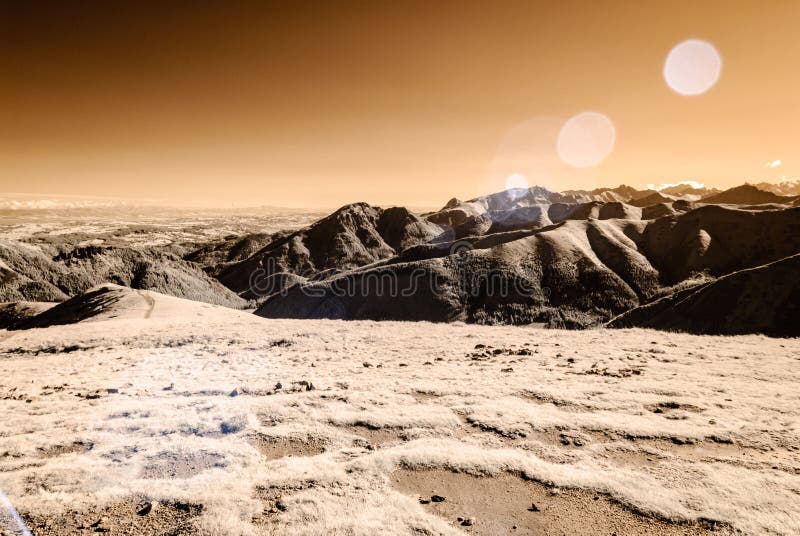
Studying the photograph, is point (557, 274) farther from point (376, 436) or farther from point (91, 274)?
point (91, 274)

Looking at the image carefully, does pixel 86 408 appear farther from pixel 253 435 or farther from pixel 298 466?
pixel 298 466

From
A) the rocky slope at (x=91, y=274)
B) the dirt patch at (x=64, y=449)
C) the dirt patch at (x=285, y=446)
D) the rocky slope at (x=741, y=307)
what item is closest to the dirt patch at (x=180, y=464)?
the dirt patch at (x=285, y=446)

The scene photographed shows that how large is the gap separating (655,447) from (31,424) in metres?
15.8

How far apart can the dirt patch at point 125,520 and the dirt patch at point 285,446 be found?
6.97ft

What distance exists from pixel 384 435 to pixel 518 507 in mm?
3729

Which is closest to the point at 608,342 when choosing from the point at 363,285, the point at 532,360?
the point at 532,360

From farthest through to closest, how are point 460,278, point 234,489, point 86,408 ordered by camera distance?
point 460,278
point 86,408
point 234,489

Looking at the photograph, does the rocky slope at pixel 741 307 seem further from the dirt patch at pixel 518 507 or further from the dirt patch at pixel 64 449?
the dirt patch at pixel 64 449

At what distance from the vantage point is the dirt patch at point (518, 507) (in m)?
6.27

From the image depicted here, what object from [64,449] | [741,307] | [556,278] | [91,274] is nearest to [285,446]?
[64,449]

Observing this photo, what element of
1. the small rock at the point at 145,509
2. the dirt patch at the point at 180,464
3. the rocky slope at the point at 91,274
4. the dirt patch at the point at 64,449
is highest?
the small rock at the point at 145,509

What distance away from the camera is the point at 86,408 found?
11.0 meters

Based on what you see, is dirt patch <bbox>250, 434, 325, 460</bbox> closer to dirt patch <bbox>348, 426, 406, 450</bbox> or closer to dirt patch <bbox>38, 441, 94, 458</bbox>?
dirt patch <bbox>348, 426, 406, 450</bbox>

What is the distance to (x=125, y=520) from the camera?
20.8ft
